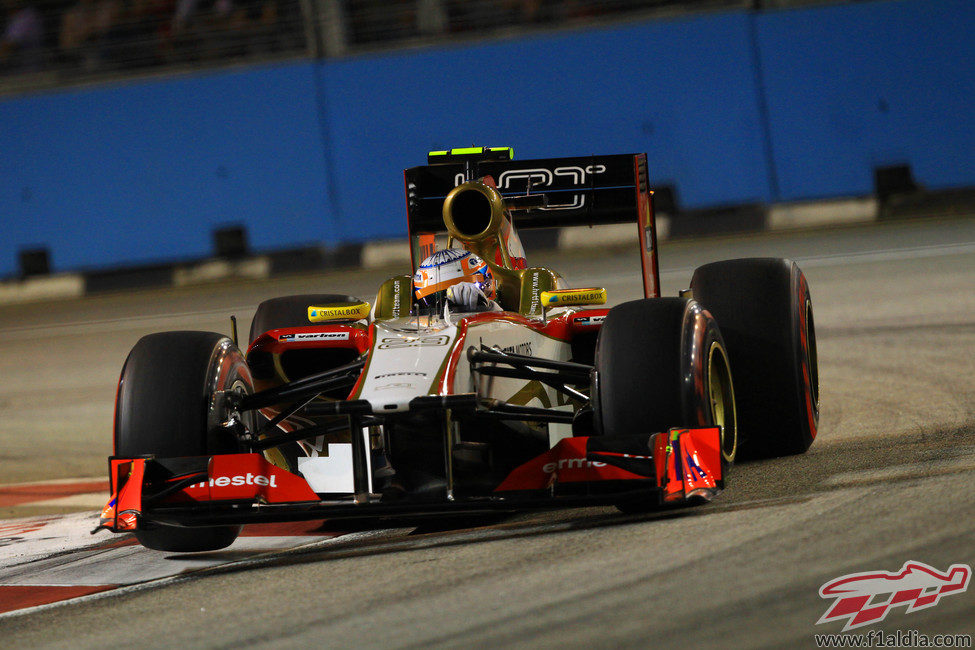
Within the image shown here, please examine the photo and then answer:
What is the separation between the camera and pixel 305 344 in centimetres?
671

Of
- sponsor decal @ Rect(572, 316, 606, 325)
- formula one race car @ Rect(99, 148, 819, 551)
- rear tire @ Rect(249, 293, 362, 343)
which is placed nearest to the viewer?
formula one race car @ Rect(99, 148, 819, 551)

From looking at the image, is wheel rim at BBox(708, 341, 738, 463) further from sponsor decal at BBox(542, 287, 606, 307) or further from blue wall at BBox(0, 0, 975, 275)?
blue wall at BBox(0, 0, 975, 275)

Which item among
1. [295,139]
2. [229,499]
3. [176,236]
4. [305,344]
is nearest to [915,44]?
[295,139]

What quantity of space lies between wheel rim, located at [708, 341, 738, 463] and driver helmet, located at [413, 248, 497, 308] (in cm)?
122

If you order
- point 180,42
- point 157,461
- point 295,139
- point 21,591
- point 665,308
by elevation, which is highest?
point 180,42

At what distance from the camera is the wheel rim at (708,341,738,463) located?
6.00 m

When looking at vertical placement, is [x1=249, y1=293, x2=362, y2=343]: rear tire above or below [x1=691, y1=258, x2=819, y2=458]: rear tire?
above

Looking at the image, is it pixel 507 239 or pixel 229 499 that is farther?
pixel 507 239

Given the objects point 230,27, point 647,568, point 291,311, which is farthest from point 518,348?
point 230,27

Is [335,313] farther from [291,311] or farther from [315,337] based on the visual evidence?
[291,311]

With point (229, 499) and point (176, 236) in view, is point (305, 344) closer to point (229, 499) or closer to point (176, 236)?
point (229, 499)

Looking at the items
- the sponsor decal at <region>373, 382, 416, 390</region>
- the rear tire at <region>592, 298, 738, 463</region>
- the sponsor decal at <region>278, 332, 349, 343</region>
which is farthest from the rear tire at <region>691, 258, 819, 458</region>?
the sponsor decal at <region>373, 382, 416, 390</region>

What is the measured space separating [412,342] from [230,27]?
14.5 m

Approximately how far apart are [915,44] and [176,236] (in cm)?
1021
